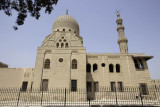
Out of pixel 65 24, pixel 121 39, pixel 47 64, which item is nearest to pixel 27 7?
pixel 47 64

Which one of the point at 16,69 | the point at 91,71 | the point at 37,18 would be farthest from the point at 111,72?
the point at 16,69

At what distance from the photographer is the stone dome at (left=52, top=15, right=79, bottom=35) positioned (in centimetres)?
2556

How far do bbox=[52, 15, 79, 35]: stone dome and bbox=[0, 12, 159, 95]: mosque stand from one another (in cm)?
403

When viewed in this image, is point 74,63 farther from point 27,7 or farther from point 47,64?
point 27,7

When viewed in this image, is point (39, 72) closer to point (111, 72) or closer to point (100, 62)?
point (100, 62)

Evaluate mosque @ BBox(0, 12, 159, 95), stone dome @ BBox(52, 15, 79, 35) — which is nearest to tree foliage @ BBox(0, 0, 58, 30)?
mosque @ BBox(0, 12, 159, 95)

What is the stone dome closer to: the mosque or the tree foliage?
the mosque

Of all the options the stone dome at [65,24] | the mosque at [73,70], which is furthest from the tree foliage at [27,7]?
the stone dome at [65,24]

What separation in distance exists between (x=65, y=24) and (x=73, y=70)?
1253cm

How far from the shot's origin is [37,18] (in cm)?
943

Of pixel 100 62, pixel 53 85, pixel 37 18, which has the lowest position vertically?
pixel 53 85

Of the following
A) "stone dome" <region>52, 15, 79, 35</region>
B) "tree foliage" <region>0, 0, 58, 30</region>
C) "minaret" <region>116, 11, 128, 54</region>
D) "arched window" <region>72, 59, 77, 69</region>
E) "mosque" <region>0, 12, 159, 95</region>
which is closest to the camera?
"tree foliage" <region>0, 0, 58, 30</region>

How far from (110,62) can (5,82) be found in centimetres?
1878

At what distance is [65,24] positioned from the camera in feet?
84.7
